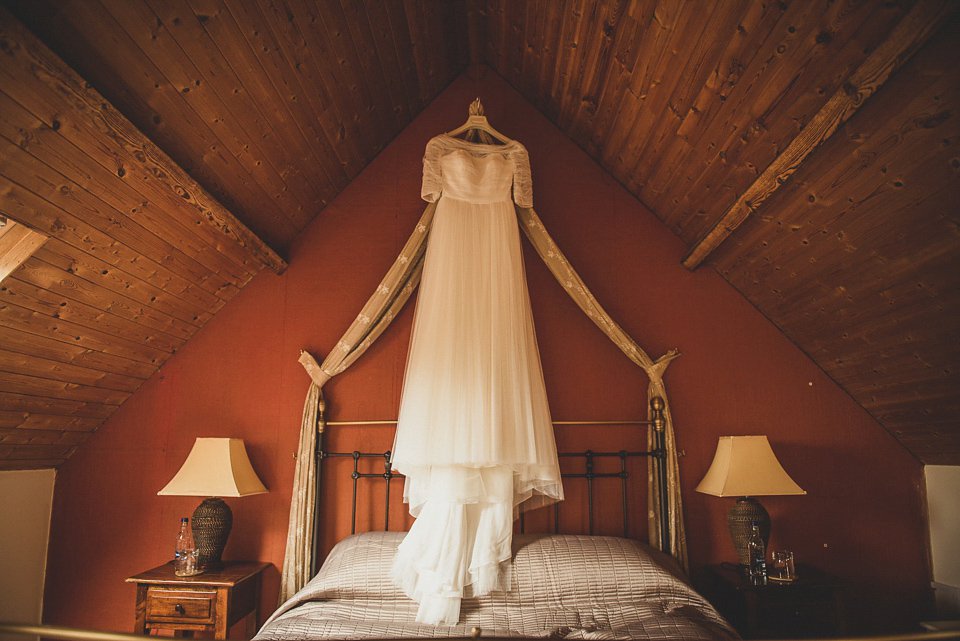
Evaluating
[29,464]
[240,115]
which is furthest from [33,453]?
[240,115]

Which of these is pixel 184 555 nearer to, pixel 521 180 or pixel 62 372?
pixel 62 372

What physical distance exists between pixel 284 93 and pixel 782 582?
3184mm

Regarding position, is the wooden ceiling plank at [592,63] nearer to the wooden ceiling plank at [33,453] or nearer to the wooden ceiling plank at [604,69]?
the wooden ceiling plank at [604,69]

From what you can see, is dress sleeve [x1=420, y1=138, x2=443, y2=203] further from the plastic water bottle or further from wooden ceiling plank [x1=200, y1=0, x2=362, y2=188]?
the plastic water bottle

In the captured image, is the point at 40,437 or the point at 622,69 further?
the point at 40,437

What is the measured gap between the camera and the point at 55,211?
7.80ft

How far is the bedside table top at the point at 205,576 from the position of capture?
284 cm

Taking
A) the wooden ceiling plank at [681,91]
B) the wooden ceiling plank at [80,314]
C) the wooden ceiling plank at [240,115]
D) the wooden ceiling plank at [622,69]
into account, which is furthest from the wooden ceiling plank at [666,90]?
the wooden ceiling plank at [80,314]

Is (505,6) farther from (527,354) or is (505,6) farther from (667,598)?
(667,598)

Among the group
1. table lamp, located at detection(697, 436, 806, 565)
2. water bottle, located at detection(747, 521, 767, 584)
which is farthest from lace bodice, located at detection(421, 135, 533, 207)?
water bottle, located at detection(747, 521, 767, 584)

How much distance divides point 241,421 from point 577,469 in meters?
1.90

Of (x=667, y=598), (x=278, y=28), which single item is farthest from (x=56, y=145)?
(x=667, y=598)

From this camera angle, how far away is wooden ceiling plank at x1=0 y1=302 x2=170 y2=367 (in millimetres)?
2588

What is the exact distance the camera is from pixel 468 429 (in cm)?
265
